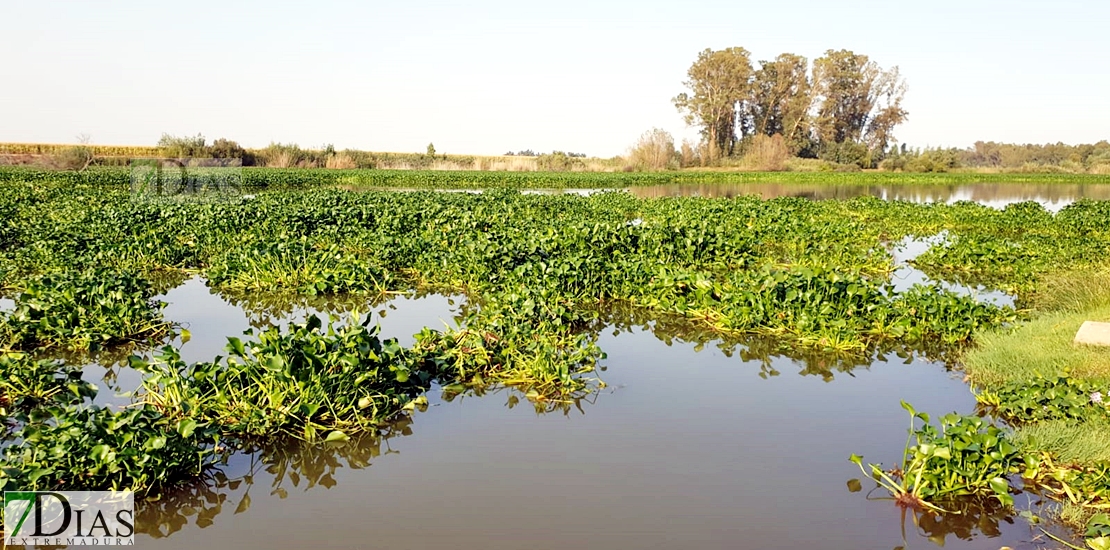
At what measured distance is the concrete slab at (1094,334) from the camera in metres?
6.47

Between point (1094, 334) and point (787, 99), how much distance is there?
71.7 metres

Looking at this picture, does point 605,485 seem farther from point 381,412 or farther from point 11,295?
point 11,295

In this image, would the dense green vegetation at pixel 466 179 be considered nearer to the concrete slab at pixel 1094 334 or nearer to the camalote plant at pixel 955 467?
the concrete slab at pixel 1094 334

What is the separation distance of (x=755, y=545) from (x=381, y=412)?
9.38 feet

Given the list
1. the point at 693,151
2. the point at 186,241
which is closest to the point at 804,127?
the point at 693,151

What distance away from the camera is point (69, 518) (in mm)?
3936

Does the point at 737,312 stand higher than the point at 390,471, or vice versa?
the point at 737,312

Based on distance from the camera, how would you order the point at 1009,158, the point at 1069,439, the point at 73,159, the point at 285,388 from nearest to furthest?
the point at 1069,439, the point at 285,388, the point at 73,159, the point at 1009,158

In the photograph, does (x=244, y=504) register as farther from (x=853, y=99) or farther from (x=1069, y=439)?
(x=853, y=99)

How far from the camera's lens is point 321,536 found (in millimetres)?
3953

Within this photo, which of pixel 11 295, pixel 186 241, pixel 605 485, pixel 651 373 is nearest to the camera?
pixel 605 485

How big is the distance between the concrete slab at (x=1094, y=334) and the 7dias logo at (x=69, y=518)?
744 cm

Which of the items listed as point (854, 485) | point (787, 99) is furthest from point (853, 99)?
point (854, 485)

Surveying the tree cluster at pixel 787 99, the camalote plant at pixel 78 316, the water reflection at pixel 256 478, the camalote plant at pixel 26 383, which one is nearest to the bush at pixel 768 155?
the tree cluster at pixel 787 99
